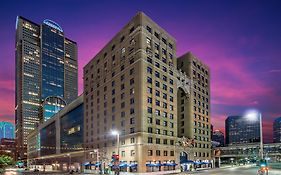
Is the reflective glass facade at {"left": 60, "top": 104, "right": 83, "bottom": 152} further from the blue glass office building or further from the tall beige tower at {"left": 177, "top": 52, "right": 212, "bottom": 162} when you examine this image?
the tall beige tower at {"left": 177, "top": 52, "right": 212, "bottom": 162}

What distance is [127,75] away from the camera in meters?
89.2

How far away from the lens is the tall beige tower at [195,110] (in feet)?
371

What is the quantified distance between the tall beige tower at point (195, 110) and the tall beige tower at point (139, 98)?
62.0 feet

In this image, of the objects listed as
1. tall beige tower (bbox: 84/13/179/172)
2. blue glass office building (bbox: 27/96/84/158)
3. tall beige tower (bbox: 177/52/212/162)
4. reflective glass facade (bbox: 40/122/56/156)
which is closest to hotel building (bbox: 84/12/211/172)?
tall beige tower (bbox: 84/13/179/172)

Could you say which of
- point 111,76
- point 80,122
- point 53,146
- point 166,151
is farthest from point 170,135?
point 53,146

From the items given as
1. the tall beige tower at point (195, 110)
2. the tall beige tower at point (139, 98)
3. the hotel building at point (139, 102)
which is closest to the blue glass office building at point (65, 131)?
the hotel building at point (139, 102)

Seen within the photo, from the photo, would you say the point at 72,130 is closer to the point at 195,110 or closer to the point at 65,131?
the point at 65,131

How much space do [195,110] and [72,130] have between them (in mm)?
59069

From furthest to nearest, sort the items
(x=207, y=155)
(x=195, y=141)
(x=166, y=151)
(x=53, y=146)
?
(x=53, y=146), (x=207, y=155), (x=195, y=141), (x=166, y=151)

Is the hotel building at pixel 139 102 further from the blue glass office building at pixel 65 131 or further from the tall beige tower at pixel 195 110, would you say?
the blue glass office building at pixel 65 131

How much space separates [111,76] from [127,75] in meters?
12.2

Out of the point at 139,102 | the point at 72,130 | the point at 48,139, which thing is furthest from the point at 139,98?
the point at 48,139

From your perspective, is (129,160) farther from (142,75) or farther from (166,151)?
(142,75)

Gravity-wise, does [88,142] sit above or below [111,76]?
below
